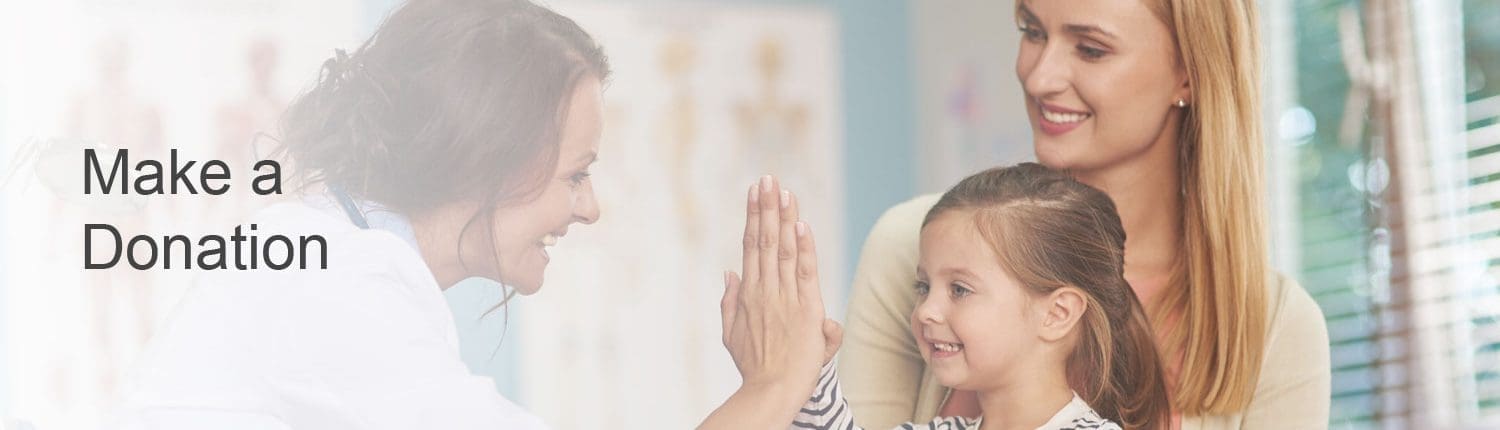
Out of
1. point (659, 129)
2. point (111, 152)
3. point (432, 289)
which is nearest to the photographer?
point (432, 289)

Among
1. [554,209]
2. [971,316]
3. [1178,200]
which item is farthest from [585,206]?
[1178,200]

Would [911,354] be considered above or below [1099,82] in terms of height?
below

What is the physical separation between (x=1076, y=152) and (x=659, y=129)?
1.86 ft

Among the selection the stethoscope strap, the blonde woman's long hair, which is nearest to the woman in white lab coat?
the stethoscope strap

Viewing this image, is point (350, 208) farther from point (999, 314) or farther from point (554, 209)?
point (999, 314)

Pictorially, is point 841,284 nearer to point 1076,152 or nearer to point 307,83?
point 1076,152

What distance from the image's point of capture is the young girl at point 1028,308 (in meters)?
0.95

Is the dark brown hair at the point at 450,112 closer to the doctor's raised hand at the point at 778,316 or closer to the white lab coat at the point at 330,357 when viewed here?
the white lab coat at the point at 330,357

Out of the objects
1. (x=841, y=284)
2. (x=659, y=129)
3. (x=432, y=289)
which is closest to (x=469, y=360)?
(x=432, y=289)

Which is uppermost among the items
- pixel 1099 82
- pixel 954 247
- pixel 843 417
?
pixel 1099 82

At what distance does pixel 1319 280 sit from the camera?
175 centimetres

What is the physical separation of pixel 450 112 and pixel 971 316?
0.36 metres

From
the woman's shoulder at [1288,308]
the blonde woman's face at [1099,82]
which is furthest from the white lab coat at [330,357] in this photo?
the woman's shoulder at [1288,308]

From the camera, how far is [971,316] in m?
0.95
